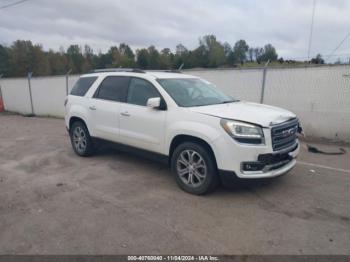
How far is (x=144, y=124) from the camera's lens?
4.96m

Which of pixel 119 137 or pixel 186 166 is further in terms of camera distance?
pixel 119 137

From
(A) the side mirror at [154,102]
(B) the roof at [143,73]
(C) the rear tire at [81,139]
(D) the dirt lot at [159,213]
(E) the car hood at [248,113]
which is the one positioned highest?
(B) the roof at [143,73]

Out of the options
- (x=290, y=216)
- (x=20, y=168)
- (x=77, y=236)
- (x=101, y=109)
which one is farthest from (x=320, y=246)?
(x=20, y=168)

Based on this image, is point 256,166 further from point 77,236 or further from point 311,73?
point 311,73

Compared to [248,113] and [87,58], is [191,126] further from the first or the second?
[87,58]

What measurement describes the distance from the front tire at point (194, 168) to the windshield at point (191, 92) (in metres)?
0.74

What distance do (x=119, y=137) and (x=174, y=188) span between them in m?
1.53

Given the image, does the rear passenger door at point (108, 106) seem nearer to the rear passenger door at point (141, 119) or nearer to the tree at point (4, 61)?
the rear passenger door at point (141, 119)

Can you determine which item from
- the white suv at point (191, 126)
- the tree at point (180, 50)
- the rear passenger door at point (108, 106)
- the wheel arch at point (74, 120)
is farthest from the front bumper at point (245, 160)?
the tree at point (180, 50)

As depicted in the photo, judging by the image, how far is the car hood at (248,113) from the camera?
13.2 ft

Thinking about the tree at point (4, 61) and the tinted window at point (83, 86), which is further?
the tree at point (4, 61)

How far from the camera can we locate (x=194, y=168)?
4359mm

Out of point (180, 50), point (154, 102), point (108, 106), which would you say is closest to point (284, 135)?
point (154, 102)

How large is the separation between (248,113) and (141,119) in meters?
1.76
